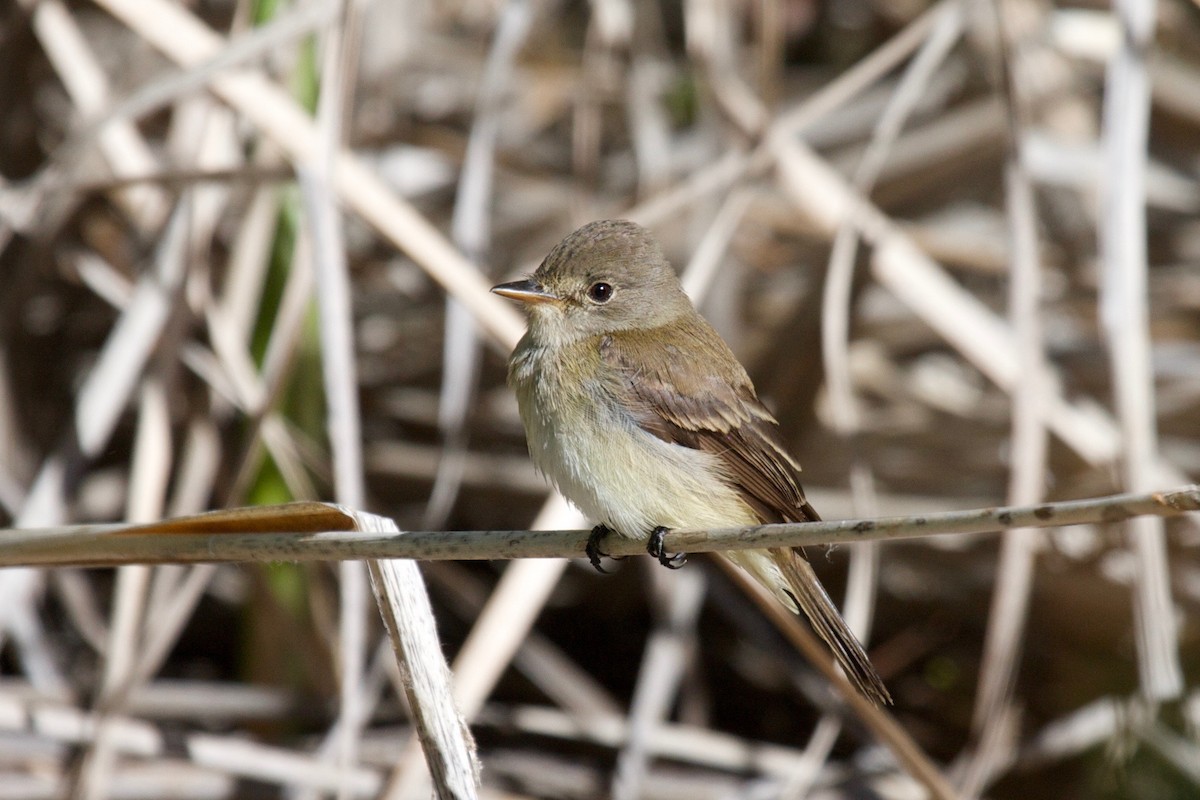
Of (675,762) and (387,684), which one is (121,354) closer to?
(387,684)

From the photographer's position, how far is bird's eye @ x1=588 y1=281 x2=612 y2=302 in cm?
312

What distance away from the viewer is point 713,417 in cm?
293

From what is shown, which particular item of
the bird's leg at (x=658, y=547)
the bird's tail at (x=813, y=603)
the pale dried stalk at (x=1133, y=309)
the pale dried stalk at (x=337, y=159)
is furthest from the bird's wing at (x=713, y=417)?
the pale dried stalk at (x=1133, y=309)

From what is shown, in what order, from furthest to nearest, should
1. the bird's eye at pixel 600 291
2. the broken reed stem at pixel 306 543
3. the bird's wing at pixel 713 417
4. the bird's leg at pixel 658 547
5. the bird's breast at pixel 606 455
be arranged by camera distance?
the bird's eye at pixel 600 291, the bird's wing at pixel 713 417, the bird's breast at pixel 606 455, the bird's leg at pixel 658 547, the broken reed stem at pixel 306 543

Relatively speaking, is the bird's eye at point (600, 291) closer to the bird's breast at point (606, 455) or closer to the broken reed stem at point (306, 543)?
the bird's breast at point (606, 455)

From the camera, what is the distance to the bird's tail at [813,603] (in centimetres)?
254

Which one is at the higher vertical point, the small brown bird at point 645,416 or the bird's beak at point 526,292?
the bird's beak at point 526,292

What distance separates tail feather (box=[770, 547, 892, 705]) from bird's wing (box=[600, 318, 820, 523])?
17 cm

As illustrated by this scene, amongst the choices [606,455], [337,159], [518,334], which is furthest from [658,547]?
[337,159]

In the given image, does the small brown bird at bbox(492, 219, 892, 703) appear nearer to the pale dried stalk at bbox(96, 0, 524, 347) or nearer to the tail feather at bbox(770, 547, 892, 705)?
the tail feather at bbox(770, 547, 892, 705)

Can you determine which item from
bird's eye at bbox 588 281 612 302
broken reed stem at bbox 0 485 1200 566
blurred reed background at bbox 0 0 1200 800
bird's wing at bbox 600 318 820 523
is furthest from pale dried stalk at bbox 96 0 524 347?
broken reed stem at bbox 0 485 1200 566

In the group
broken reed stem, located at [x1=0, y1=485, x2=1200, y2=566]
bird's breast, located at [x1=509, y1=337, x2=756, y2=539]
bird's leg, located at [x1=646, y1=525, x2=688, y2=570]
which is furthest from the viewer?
bird's breast, located at [x1=509, y1=337, x2=756, y2=539]

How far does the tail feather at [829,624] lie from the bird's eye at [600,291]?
30.2 inches

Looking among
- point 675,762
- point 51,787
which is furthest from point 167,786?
point 675,762
